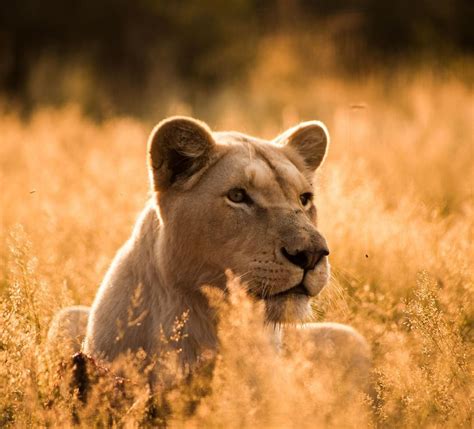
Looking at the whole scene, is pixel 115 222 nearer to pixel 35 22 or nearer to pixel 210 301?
pixel 210 301

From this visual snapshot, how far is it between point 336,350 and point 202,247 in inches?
43.6

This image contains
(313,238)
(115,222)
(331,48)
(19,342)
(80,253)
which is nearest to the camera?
(19,342)

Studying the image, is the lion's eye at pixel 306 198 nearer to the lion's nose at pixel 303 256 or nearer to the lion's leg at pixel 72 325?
the lion's nose at pixel 303 256

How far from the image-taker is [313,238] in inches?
153

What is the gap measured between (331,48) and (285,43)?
3.66 ft

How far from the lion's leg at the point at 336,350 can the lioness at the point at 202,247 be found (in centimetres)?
37

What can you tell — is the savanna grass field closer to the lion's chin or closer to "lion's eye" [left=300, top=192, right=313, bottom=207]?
the lion's chin

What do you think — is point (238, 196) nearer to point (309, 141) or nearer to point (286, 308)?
point (286, 308)

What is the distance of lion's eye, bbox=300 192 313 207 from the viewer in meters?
4.49

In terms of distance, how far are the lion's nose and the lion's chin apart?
0.51 feet

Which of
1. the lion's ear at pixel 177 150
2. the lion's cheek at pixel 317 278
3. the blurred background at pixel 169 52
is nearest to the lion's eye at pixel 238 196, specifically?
the lion's ear at pixel 177 150

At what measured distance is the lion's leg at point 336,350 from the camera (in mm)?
4277

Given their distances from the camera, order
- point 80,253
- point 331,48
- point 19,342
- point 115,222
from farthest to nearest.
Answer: point 331,48 < point 115,222 < point 80,253 < point 19,342

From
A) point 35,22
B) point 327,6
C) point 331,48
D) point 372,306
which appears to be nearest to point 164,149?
point 372,306
